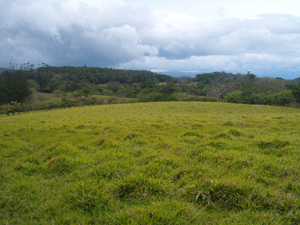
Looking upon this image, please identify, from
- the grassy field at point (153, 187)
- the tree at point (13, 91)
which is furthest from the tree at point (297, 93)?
the tree at point (13, 91)

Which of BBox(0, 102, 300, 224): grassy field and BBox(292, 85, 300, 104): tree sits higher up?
BBox(292, 85, 300, 104): tree

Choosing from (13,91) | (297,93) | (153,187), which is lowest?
(153,187)

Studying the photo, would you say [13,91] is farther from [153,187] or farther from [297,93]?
[297,93]

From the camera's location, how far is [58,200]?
3.23 meters

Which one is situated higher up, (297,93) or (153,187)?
(297,93)

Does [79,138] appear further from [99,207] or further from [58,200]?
[99,207]

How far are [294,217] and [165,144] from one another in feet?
14.4

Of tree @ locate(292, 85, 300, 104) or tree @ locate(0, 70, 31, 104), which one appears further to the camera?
tree @ locate(0, 70, 31, 104)

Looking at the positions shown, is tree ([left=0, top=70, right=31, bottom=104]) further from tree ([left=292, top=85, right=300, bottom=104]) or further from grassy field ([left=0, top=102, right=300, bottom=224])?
tree ([left=292, top=85, right=300, bottom=104])

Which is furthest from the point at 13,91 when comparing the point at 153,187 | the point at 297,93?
the point at 297,93

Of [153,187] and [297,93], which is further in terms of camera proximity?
[297,93]

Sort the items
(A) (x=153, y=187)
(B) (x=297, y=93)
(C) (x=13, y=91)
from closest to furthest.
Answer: (A) (x=153, y=187), (B) (x=297, y=93), (C) (x=13, y=91)

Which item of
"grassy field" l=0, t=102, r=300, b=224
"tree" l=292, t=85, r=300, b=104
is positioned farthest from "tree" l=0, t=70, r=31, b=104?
"tree" l=292, t=85, r=300, b=104

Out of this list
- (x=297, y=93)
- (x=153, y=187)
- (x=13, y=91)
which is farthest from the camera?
(x=13, y=91)
